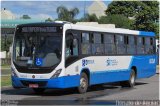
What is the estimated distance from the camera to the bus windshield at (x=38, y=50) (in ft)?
60.8

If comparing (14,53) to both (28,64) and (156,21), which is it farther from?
(156,21)

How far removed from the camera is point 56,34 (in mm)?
18766

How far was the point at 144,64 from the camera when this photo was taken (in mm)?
26172

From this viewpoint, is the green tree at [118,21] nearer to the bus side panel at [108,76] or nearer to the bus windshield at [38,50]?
the bus side panel at [108,76]

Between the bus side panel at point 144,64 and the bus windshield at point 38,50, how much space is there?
276 inches

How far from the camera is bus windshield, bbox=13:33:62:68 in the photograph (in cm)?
1853

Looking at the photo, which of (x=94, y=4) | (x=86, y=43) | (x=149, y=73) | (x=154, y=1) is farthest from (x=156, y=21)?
(x=86, y=43)

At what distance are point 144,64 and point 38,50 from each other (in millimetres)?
8951

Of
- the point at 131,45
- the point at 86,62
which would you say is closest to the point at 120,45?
the point at 131,45

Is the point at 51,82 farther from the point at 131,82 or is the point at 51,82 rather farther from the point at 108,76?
the point at 131,82

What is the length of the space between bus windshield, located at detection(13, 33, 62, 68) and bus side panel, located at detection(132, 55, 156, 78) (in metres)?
7.01

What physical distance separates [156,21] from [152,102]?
7323 centimetres

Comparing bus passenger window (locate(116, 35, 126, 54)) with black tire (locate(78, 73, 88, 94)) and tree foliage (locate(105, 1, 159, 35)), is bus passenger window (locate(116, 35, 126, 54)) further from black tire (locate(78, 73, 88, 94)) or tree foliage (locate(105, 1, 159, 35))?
tree foliage (locate(105, 1, 159, 35))

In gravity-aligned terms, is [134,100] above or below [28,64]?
below
